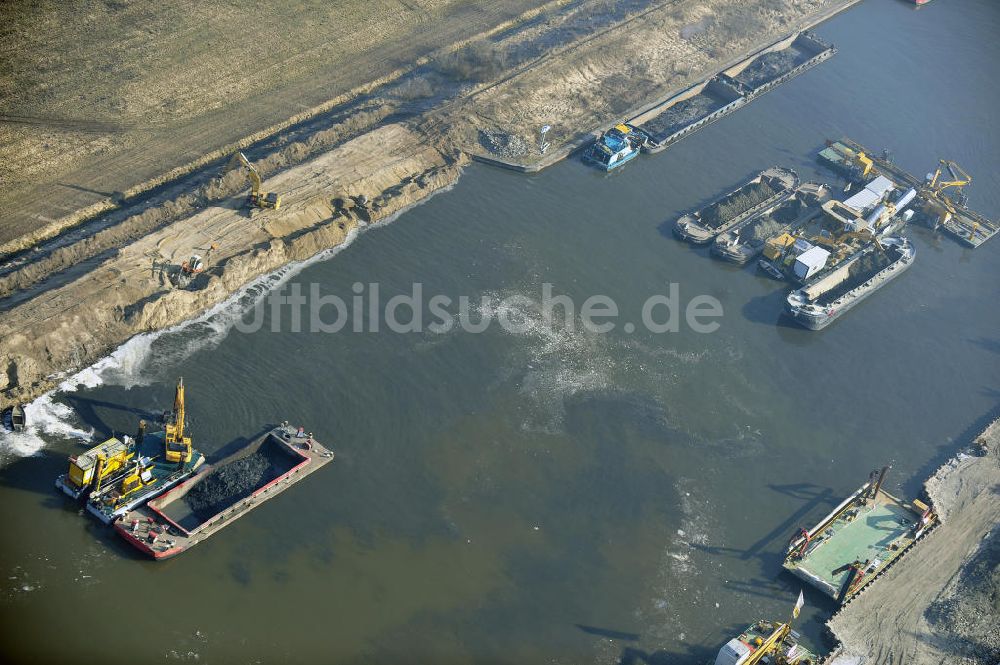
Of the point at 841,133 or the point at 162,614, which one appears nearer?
the point at 162,614

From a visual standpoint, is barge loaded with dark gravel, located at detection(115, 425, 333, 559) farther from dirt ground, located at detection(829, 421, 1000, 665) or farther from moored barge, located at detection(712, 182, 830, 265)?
moored barge, located at detection(712, 182, 830, 265)

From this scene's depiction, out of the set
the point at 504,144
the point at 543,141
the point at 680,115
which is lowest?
the point at 680,115

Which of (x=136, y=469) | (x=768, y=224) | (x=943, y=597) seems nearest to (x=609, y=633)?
(x=943, y=597)

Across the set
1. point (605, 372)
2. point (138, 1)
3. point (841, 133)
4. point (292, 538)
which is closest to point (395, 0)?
point (138, 1)

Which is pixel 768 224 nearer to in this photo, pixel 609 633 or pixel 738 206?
pixel 738 206

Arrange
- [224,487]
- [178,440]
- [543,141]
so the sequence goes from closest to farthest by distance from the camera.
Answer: [224,487] → [178,440] → [543,141]

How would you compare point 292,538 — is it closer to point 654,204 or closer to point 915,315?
point 654,204

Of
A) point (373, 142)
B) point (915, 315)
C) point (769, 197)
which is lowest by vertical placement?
point (915, 315)
